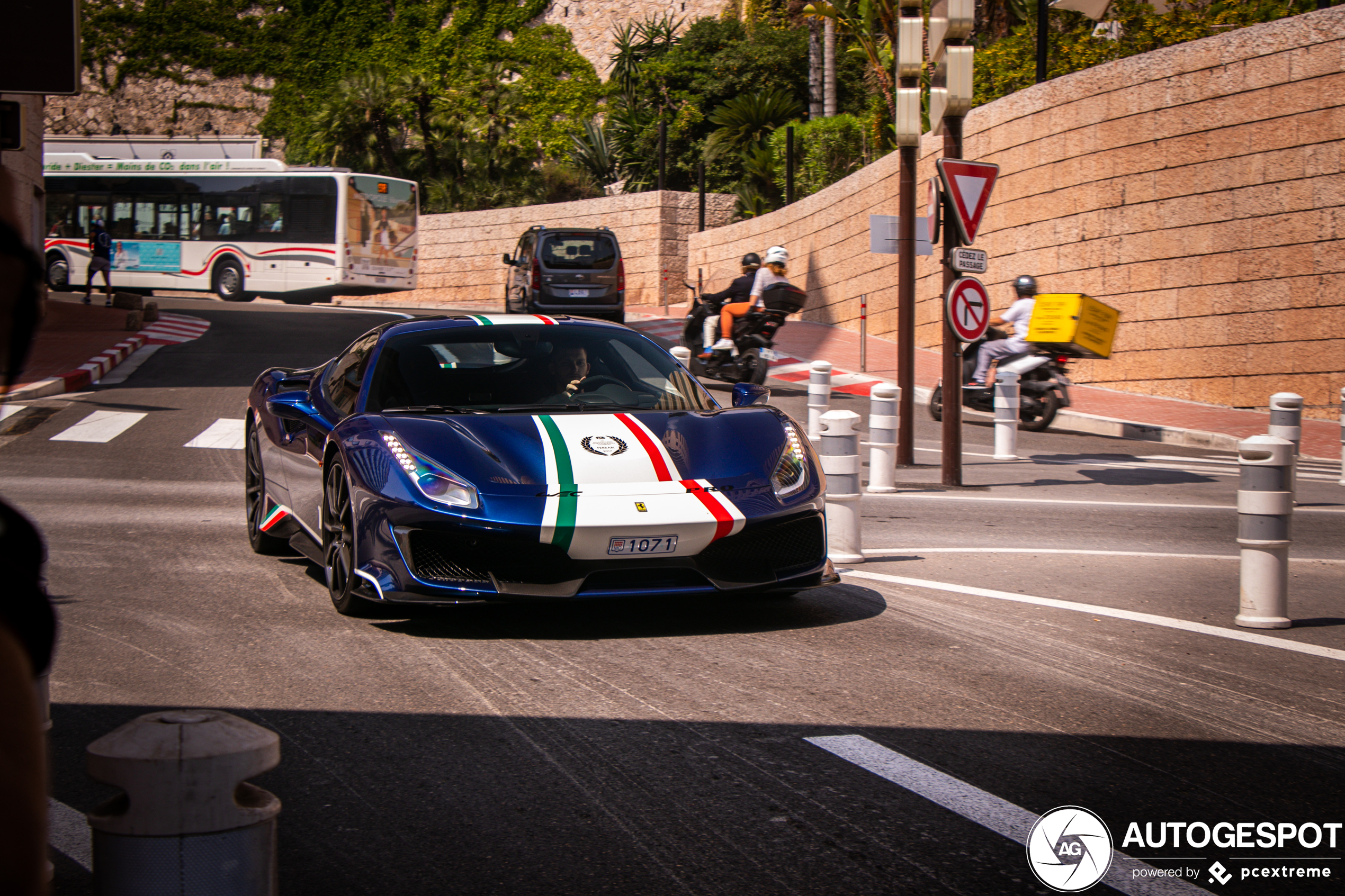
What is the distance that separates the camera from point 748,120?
41.4 meters

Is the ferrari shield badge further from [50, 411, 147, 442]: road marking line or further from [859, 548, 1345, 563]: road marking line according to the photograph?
[50, 411, 147, 442]: road marking line

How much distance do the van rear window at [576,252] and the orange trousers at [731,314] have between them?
12100 millimetres

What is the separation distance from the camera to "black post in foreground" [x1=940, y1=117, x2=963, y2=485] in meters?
11.3

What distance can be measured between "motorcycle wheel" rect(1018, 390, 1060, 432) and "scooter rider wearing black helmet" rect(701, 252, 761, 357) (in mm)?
4079

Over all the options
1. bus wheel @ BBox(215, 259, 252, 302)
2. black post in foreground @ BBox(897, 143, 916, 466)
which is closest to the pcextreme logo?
black post in foreground @ BBox(897, 143, 916, 466)

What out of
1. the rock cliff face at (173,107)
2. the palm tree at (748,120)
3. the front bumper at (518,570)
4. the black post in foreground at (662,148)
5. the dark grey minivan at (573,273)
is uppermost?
the rock cliff face at (173,107)

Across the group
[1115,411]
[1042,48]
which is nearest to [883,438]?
[1115,411]

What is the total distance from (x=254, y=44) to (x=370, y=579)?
6339 centimetres

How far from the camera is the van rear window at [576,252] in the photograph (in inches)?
1158

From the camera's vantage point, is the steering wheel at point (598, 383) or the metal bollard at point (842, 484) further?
the metal bollard at point (842, 484)

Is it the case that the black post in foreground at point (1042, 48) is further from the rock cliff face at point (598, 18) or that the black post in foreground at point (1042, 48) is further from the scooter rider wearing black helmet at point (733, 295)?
the rock cliff face at point (598, 18)

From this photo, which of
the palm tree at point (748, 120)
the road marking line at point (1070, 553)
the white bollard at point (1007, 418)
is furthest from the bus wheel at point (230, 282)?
the road marking line at point (1070, 553)

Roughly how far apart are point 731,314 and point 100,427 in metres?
7.75

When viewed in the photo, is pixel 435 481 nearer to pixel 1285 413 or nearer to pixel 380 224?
pixel 1285 413
